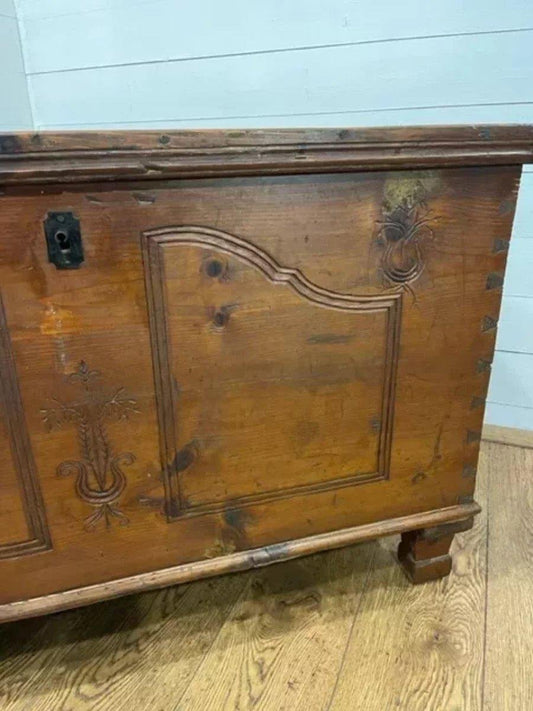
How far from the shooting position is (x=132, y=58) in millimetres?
1271

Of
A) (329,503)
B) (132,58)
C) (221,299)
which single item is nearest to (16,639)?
(329,503)

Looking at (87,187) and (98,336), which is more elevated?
(87,187)

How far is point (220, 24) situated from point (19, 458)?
3.29ft

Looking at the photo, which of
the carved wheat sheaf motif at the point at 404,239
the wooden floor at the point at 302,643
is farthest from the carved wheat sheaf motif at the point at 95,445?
the carved wheat sheaf motif at the point at 404,239

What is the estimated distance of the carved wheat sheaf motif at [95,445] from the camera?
26.0 inches

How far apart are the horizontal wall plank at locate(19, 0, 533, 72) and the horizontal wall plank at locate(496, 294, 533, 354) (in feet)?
1.82

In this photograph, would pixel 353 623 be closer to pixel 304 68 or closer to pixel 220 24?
pixel 304 68

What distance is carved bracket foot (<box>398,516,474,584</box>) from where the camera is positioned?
3.00 ft

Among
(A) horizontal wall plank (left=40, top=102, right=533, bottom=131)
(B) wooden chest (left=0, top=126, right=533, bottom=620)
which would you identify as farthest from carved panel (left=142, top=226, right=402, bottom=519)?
(A) horizontal wall plank (left=40, top=102, right=533, bottom=131)

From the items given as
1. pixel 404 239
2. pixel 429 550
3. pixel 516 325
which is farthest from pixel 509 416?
pixel 404 239

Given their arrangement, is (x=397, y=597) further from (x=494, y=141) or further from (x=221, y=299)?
(x=494, y=141)

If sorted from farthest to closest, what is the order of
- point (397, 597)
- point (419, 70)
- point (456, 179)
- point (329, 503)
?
1. point (419, 70)
2. point (397, 597)
3. point (329, 503)
4. point (456, 179)

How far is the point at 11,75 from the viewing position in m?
1.33

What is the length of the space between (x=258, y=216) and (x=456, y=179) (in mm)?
258
